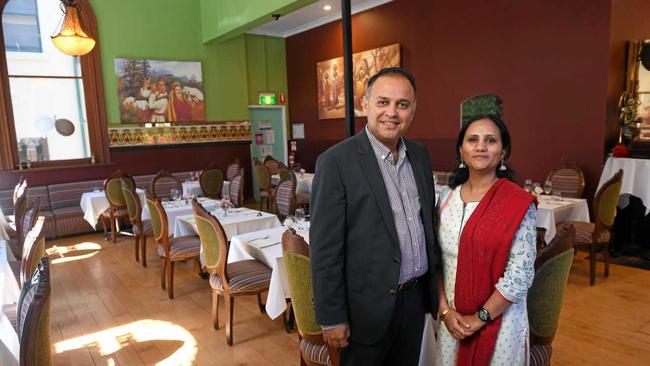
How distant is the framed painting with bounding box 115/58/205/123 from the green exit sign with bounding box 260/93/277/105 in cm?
149

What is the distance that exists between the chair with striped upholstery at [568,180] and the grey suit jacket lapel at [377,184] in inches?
167

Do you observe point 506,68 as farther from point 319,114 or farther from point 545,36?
point 319,114

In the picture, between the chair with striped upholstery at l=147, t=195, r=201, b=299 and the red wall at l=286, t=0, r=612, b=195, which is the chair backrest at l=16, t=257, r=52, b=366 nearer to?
the chair with striped upholstery at l=147, t=195, r=201, b=299

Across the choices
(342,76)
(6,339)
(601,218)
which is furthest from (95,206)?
(601,218)

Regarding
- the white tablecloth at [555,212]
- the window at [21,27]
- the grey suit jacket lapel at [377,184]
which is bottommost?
the white tablecloth at [555,212]

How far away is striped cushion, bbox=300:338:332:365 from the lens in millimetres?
2078

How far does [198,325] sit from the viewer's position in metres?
3.49

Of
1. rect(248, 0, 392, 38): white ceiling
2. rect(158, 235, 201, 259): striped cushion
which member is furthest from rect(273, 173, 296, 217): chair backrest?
rect(248, 0, 392, 38): white ceiling

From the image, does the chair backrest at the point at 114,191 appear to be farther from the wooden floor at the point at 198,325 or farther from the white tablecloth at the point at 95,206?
the wooden floor at the point at 198,325

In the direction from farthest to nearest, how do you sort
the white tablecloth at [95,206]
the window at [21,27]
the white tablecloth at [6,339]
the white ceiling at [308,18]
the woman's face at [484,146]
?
the white ceiling at [308,18], the window at [21,27], the white tablecloth at [95,206], the white tablecloth at [6,339], the woman's face at [484,146]

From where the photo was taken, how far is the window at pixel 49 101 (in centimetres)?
663

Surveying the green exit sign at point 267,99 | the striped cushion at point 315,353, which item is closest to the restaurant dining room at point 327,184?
the striped cushion at point 315,353

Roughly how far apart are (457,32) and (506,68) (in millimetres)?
986

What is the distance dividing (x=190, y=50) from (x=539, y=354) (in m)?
7.98
